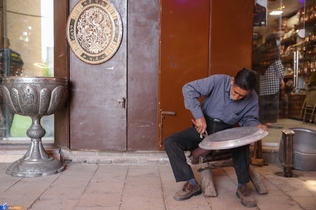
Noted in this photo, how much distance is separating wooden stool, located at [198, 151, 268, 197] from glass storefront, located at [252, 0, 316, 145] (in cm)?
321

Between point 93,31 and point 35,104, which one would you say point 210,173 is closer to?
point 35,104

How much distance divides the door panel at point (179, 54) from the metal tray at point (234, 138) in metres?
1.55

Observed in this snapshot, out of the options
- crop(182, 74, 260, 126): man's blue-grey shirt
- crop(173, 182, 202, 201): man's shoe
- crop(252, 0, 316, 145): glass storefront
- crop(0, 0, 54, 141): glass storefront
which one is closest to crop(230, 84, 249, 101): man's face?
crop(182, 74, 260, 126): man's blue-grey shirt

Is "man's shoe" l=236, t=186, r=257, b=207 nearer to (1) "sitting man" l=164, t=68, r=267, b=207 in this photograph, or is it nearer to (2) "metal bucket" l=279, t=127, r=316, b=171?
(1) "sitting man" l=164, t=68, r=267, b=207

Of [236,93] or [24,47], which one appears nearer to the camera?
[236,93]

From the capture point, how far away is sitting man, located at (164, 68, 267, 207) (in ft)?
10.8

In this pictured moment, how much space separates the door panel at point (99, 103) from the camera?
4703mm

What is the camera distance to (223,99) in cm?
343

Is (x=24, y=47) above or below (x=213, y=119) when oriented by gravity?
above

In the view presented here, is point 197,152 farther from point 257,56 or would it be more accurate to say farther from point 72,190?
point 257,56

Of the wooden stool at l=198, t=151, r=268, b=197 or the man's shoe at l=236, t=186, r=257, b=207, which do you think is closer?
the man's shoe at l=236, t=186, r=257, b=207

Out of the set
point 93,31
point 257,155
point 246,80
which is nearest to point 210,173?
point 246,80

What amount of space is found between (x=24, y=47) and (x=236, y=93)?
3860mm

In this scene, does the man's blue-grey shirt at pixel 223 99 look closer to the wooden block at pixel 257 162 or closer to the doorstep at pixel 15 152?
the wooden block at pixel 257 162
